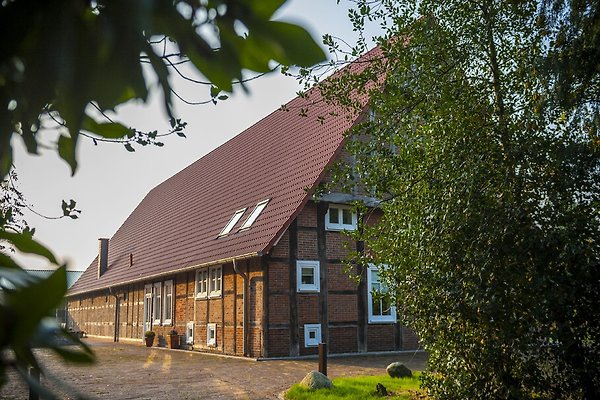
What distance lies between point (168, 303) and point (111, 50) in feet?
70.0

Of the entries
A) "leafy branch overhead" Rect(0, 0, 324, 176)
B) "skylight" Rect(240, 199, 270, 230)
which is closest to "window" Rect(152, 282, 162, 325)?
"skylight" Rect(240, 199, 270, 230)

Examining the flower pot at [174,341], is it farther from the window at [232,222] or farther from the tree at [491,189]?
the tree at [491,189]

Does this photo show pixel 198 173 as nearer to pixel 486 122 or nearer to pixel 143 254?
pixel 143 254

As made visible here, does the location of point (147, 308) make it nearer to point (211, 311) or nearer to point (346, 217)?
point (211, 311)

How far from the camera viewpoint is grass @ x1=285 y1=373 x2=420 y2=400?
8.41 metres

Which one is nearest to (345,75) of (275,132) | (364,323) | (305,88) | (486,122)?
(305,88)

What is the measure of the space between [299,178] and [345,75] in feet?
28.0

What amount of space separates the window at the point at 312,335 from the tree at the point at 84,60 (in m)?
15.1

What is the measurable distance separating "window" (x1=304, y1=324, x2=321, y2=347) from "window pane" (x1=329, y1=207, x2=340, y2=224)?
274 cm

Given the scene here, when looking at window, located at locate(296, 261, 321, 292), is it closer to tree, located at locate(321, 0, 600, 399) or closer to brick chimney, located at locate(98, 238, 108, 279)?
tree, located at locate(321, 0, 600, 399)

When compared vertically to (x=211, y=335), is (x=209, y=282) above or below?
above

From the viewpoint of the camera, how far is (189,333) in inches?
749

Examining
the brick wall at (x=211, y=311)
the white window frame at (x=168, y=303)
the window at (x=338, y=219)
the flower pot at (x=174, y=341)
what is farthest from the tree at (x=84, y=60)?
the white window frame at (x=168, y=303)

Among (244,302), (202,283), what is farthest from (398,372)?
(202,283)
